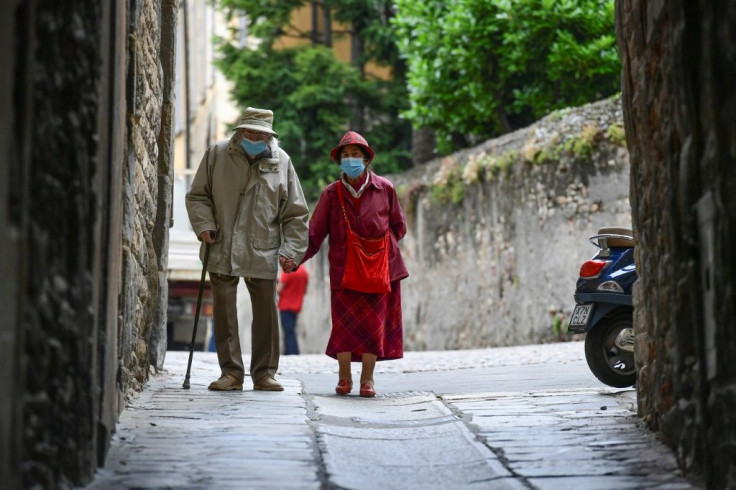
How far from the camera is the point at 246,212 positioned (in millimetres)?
8664

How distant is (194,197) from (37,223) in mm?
4373

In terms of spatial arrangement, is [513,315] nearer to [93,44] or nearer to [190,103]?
[93,44]

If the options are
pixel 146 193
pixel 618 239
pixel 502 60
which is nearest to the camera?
pixel 146 193

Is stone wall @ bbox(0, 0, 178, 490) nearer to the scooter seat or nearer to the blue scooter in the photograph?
the blue scooter

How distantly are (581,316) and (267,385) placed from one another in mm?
2034

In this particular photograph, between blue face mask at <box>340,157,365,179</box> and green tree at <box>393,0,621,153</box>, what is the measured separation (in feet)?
30.6

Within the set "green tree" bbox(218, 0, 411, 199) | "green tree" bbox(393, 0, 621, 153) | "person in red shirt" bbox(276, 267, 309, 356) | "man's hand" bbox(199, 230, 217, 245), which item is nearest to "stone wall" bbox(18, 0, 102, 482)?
"man's hand" bbox(199, 230, 217, 245)

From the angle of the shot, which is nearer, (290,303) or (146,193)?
(146,193)

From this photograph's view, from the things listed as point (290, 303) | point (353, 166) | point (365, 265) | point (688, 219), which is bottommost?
point (290, 303)

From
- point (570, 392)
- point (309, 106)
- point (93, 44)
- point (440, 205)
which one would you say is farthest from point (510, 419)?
point (309, 106)

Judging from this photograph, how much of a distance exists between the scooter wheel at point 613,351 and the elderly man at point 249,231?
6.34 feet

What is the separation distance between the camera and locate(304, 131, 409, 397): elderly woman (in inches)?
346

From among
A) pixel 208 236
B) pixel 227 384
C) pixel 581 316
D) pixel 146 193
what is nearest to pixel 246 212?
pixel 208 236

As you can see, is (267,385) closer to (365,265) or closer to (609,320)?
(365,265)
